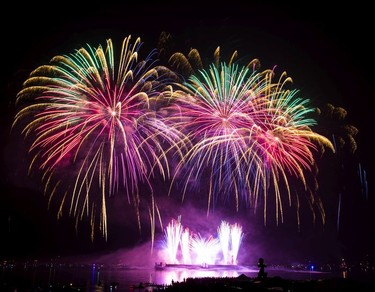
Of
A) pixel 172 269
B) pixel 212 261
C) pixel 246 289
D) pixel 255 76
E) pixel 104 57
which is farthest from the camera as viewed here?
pixel 212 261

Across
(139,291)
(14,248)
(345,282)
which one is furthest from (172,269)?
(14,248)

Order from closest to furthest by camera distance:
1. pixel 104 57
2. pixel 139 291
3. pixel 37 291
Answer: pixel 104 57 < pixel 37 291 < pixel 139 291

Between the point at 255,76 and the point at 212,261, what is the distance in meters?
89.9

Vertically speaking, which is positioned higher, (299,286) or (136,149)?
(136,149)

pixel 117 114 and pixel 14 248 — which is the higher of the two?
pixel 117 114

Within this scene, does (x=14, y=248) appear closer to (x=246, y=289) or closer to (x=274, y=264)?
(x=274, y=264)

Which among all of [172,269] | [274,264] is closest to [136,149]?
[172,269]

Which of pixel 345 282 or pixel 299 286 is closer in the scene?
pixel 345 282

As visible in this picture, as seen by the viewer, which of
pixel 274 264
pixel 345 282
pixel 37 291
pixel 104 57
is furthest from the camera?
pixel 274 264

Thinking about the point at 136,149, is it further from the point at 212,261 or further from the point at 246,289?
the point at 212,261

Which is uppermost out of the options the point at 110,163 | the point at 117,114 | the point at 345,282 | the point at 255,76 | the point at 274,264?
the point at 255,76

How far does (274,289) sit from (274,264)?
161m

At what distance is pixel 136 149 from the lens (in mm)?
37906

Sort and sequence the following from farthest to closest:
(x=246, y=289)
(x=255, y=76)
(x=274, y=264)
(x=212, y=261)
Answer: (x=274, y=264)
(x=212, y=261)
(x=255, y=76)
(x=246, y=289)
